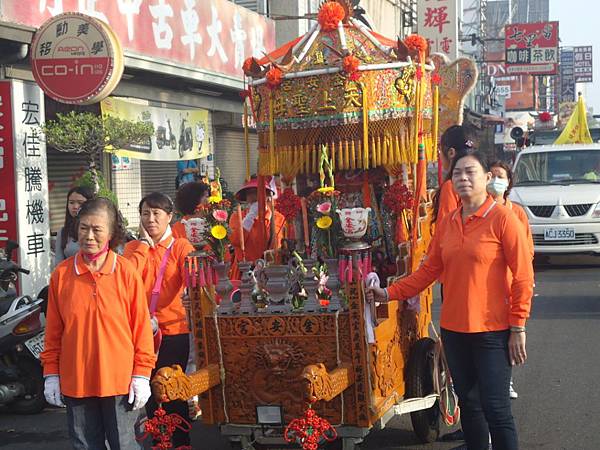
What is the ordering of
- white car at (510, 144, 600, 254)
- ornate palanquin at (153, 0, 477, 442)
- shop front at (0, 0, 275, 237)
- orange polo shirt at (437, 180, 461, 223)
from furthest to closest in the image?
white car at (510, 144, 600, 254), shop front at (0, 0, 275, 237), orange polo shirt at (437, 180, 461, 223), ornate palanquin at (153, 0, 477, 442)

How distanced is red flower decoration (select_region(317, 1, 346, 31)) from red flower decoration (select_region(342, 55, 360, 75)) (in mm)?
312

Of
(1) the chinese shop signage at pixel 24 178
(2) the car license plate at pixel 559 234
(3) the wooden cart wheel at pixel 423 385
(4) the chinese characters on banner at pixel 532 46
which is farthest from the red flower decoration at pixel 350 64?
(4) the chinese characters on banner at pixel 532 46

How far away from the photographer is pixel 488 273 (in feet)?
12.9

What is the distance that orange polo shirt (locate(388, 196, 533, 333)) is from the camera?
385cm

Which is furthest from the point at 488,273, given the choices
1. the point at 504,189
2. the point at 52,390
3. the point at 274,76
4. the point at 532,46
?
the point at 532,46

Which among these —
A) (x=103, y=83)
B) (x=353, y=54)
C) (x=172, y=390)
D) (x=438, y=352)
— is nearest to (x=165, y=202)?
(x=172, y=390)

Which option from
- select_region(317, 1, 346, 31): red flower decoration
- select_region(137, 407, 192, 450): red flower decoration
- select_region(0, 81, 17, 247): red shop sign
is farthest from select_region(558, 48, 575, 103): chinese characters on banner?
select_region(137, 407, 192, 450): red flower decoration

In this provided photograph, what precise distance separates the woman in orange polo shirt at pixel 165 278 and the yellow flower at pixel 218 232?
165 millimetres

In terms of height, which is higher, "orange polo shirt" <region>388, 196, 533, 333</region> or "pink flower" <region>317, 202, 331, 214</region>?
"pink flower" <region>317, 202, 331, 214</region>

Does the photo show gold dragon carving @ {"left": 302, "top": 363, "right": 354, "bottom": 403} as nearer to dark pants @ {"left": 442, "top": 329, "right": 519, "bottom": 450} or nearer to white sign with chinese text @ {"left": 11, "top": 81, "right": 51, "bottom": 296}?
dark pants @ {"left": 442, "top": 329, "right": 519, "bottom": 450}

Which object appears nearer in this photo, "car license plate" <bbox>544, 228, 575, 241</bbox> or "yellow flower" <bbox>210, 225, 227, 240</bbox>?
"yellow flower" <bbox>210, 225, 227, 240</bbox>

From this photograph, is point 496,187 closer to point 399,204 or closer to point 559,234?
point 399,204

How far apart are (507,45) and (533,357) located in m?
25.7

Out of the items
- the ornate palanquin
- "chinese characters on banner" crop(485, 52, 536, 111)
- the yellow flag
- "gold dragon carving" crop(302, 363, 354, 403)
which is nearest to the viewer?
"gold dragon carving" crop(302, 363, 354, 403)
